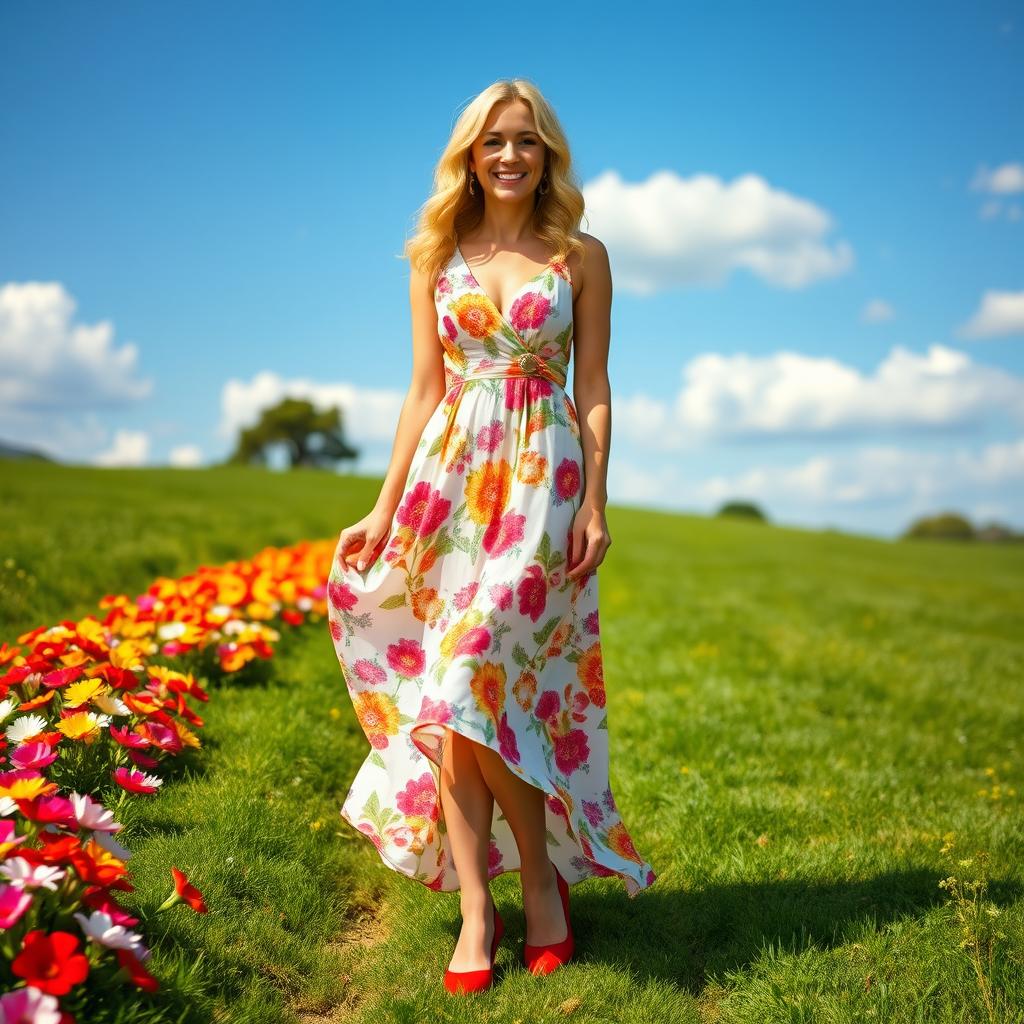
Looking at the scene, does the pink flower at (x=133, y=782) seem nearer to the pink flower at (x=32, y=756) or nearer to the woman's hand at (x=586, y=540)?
the pink flower at (x=32, y=756)

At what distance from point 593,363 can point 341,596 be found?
1218 mm

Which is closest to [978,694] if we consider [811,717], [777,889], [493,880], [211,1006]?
[811,717]

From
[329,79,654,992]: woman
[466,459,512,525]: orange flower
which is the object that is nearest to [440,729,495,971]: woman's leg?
[329,79,654,992]: woman

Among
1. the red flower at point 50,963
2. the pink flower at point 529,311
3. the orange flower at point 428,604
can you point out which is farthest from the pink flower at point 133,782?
the pink flower at point 529,311

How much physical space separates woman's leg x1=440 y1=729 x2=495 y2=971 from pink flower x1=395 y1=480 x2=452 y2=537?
2.31 feet

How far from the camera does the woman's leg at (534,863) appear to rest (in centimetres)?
321

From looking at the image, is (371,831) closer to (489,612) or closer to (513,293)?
(489,612)

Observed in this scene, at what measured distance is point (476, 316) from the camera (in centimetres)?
328

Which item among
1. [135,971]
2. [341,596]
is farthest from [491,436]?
[135,971]

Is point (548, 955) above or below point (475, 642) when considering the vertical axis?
below

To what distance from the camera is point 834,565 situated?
986 inches

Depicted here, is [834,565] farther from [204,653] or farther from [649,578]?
[204,653]

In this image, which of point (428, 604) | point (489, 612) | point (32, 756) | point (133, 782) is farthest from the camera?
point (428, 604)

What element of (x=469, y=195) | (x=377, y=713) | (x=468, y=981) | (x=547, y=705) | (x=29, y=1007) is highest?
(x=469, y=195)
